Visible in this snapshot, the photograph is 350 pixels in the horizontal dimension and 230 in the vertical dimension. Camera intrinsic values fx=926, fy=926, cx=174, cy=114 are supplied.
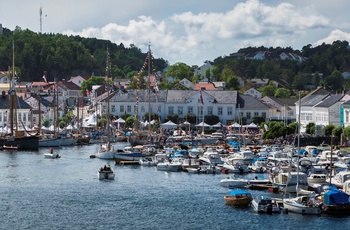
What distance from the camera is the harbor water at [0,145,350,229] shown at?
163ft

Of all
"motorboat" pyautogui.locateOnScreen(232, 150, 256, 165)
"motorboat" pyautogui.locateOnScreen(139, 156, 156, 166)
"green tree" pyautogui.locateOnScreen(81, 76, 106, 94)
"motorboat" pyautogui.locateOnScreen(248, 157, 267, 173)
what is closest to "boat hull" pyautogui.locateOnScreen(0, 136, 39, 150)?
"motorboat" pyautogui.locateOnScreen(139, 156, 156, 166)

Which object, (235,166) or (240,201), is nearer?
(240,201)

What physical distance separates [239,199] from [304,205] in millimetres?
4526

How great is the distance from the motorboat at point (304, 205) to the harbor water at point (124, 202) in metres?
0.47

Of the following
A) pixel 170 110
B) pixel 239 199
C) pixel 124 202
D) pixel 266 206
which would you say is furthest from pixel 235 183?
pixel 170 110

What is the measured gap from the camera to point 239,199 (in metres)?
54.3

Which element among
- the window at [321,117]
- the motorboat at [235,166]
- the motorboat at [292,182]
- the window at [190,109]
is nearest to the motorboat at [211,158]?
the motorboat at [235,166]

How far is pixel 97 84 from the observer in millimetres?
184375

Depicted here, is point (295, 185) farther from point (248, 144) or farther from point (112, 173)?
point (248, 144)

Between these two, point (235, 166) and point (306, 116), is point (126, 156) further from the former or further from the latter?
point (306, 116)

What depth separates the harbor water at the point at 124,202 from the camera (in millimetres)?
49625

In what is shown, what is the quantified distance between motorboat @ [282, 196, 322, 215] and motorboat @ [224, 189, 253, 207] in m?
2.68

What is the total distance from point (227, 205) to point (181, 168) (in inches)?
796

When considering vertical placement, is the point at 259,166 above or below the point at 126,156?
below
